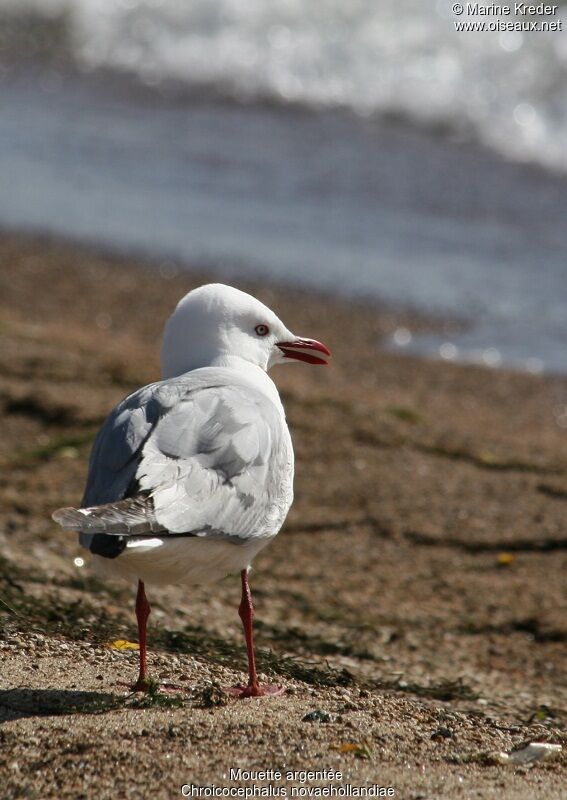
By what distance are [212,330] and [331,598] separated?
69.4 inches

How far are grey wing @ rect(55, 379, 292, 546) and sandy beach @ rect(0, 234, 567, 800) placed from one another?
0.60 meters

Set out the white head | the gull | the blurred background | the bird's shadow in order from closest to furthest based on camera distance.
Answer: the gull → the bird's shadow → the white head → the blurred background

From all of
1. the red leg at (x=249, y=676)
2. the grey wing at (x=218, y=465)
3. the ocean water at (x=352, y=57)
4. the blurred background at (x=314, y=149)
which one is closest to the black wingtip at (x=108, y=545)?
the grey wing at (x=218, y=465)

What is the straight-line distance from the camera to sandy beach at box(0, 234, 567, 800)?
11.8ft

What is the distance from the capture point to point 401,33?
19.4 metres

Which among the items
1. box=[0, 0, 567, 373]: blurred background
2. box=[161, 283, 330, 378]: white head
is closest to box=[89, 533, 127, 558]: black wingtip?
box=[161, 283, 330, 378]: white head

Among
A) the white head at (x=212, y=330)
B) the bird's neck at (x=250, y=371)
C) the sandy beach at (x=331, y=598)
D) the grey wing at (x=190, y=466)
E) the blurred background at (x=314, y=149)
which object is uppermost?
the blurred background at (x=314, y=149)

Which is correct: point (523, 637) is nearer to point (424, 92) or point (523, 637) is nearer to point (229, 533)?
point (229, 533)

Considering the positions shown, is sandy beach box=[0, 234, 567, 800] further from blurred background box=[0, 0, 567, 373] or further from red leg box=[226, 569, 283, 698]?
blurred background box=[0, 0, 567, 373]

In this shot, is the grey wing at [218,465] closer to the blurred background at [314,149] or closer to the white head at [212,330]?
the white head at [212,330]

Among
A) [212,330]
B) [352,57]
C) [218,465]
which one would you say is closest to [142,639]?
[218,465]

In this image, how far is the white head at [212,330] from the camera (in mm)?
4652

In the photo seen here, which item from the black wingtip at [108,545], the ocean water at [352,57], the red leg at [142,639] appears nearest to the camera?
the black wingtip at [108,545]

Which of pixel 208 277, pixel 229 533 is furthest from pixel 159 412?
pixel 208 277
